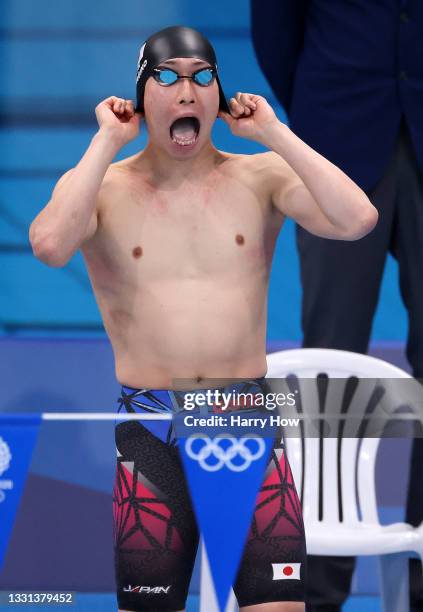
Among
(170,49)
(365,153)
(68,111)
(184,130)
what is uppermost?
(68,111)

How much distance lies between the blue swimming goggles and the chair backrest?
3.84 ft

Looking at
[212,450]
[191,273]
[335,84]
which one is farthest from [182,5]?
[212,450]

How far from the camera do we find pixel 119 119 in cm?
244

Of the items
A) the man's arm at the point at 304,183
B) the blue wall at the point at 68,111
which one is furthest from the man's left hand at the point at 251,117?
the blue wall at the point at 68,111

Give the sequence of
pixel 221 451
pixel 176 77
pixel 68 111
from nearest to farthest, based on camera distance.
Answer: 1. pixel 221 451
2. pixel 176 77
3. pixel 68 111

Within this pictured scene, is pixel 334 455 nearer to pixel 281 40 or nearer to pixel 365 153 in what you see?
pixel 365 153

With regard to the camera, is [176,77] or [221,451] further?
[176,77]

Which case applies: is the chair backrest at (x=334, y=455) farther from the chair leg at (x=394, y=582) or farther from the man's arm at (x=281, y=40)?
the man's arm at (x=281, y=40)

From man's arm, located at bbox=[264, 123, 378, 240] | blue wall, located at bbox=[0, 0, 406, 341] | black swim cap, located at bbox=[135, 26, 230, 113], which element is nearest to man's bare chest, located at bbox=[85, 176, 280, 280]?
Result: man's arm, located at bbox=[264, 123, 378, 240]

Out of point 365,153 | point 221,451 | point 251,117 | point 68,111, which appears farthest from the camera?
point 68,111

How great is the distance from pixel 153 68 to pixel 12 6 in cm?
253

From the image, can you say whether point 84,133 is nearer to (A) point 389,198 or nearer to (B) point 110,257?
(A) point 389,198

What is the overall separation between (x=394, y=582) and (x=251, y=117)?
55.7 inches

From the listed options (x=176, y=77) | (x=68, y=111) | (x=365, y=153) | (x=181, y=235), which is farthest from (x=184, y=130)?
(x=68, y=111)
